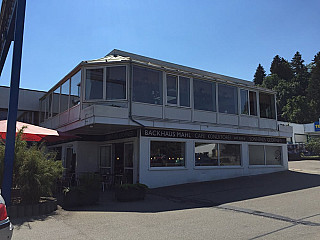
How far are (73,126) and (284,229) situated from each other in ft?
32.1

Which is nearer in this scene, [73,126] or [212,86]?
[73,126]

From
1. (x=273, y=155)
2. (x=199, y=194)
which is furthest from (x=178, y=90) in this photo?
Result: (x=273, y=155)

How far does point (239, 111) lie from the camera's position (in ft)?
53.8

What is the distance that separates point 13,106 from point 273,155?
15.8 meters

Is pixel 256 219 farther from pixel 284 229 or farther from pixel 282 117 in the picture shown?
pixel 282 117

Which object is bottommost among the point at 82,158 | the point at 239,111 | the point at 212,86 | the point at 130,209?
the point at 130,209

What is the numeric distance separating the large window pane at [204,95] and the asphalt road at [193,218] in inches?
203

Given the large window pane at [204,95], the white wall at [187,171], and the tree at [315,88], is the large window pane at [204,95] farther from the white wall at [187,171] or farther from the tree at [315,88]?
the tree at [315,88]

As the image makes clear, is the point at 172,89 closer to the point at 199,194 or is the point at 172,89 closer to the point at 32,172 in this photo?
the point at 199,194

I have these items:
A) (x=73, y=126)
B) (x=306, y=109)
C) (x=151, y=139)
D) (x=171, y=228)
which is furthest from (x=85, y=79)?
(x=306, y=109)

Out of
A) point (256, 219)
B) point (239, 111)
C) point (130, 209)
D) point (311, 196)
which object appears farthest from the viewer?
point (239, 111)

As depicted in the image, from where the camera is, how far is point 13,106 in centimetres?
775

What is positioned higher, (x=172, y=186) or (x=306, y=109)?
(x=306, y=109)

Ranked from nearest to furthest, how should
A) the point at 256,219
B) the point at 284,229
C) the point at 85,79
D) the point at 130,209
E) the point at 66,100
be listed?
the point at 284,229 < the point at 256,219 < the point at 130,209 < the point at 85,79 < the point at 66,100
